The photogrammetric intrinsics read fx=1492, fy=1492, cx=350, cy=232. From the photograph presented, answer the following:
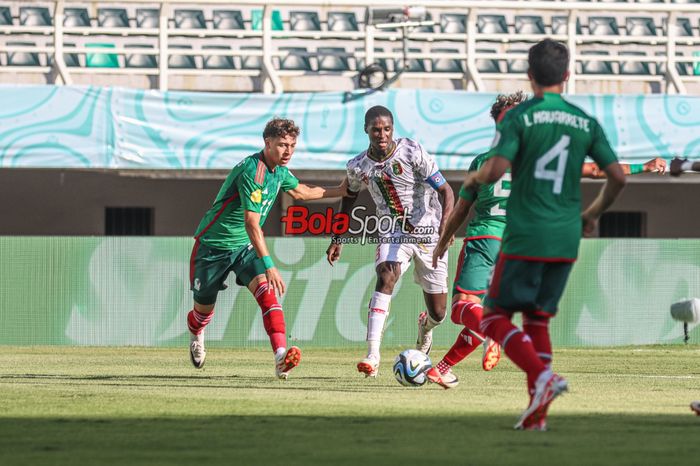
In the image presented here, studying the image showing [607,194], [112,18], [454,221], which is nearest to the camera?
[607,194]

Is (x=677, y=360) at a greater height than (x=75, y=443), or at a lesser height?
lesser

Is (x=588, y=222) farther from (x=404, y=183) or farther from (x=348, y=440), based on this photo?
(x=404, y=183)

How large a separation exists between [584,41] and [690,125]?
2350mm

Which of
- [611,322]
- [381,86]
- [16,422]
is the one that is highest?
[381,86]

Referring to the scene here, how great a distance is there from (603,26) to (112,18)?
9.00 m

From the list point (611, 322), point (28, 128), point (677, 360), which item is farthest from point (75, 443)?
point (28, 128)

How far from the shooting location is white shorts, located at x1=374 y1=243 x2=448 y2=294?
12.7 metres

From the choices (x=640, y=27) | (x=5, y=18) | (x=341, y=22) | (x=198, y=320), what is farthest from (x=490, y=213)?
(x=640, y=27)

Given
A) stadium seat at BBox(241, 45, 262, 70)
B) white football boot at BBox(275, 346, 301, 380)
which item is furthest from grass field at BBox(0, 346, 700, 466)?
stadium seat at BBox(241, 45, 262, 70)

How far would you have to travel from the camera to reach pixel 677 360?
685 inches

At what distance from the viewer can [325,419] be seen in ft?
28.2

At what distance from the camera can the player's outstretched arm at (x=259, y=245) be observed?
11.8m

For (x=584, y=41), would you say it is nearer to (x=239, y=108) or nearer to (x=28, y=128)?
(x=239, y=108)

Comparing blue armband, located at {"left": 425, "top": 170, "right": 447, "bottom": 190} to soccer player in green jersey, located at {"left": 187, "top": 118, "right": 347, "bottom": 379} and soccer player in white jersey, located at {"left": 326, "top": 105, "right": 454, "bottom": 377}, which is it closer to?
soccer player in white jersey, located at {"left": 326, "top": 105, "right": 454, "bottom": 377}
